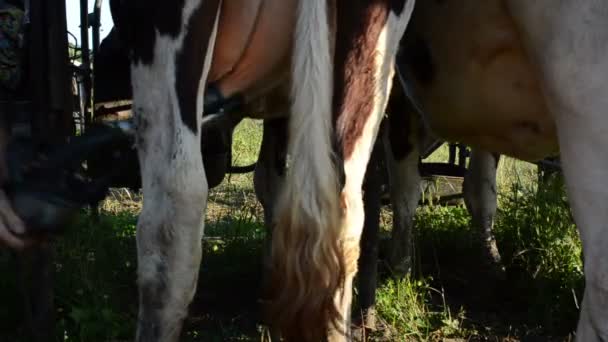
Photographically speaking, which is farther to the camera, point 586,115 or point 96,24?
point 96,24

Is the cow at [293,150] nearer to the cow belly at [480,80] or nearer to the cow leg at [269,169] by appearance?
the cow belly at [480,80]

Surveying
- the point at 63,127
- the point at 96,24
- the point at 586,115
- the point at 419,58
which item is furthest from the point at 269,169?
the point at 586,115

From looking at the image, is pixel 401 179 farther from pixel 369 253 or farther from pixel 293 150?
pixel 293 150

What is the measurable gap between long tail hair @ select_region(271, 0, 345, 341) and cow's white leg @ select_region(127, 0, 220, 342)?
0.70 feet

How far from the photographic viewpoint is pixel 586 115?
2031mm

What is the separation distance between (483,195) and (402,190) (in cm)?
53

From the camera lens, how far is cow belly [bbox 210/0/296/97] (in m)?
2.16

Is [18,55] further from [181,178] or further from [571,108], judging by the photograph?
[571,108]

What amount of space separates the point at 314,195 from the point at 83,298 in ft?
5.14

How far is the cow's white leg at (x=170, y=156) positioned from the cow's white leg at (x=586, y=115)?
2.83ft

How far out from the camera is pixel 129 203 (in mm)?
6930

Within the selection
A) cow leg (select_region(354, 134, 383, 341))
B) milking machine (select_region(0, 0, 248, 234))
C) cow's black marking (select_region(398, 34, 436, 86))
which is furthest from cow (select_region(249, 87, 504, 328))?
cow's black marking (select_region(398, 34, 436, 86))

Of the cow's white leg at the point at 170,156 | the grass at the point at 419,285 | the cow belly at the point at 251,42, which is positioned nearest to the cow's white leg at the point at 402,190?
the grass at the point at 419,285

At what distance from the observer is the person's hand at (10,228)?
6.51ft
